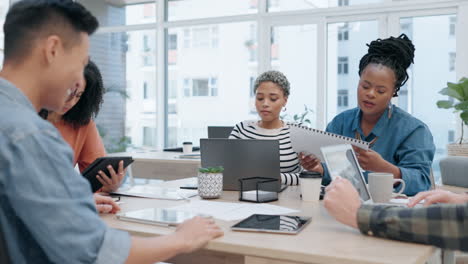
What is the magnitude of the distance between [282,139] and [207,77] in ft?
13.4

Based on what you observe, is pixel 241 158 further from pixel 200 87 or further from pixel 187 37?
pixel 187 37

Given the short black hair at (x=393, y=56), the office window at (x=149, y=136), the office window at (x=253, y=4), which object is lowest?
the office window at (x=149, y=136)

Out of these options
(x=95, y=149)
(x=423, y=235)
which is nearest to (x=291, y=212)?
(x=423, y=235)

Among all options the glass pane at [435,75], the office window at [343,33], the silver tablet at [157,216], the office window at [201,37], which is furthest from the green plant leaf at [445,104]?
the silver tablet at [157,216]

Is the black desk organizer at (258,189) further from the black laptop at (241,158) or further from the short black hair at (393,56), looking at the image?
the short black hair at (393,56)

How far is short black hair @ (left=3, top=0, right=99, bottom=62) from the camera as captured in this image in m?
0.89

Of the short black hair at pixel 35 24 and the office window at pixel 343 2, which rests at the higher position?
the office window at pixel 343 2

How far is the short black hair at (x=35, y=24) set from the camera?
0.89m

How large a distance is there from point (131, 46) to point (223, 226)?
6.13m

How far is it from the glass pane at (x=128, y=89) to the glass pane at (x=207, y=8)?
21.7 inches

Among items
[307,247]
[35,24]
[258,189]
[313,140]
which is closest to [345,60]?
[313,140]

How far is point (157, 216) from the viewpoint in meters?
1.38

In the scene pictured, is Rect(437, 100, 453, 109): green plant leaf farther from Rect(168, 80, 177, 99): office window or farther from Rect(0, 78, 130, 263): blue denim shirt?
Rect(0, 78, 130, 263): blue denim shirt

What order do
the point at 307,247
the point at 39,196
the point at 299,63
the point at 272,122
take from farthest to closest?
the point at 299,63 < the point at 272,122 < the point at 307,247 < the point at 39,196
